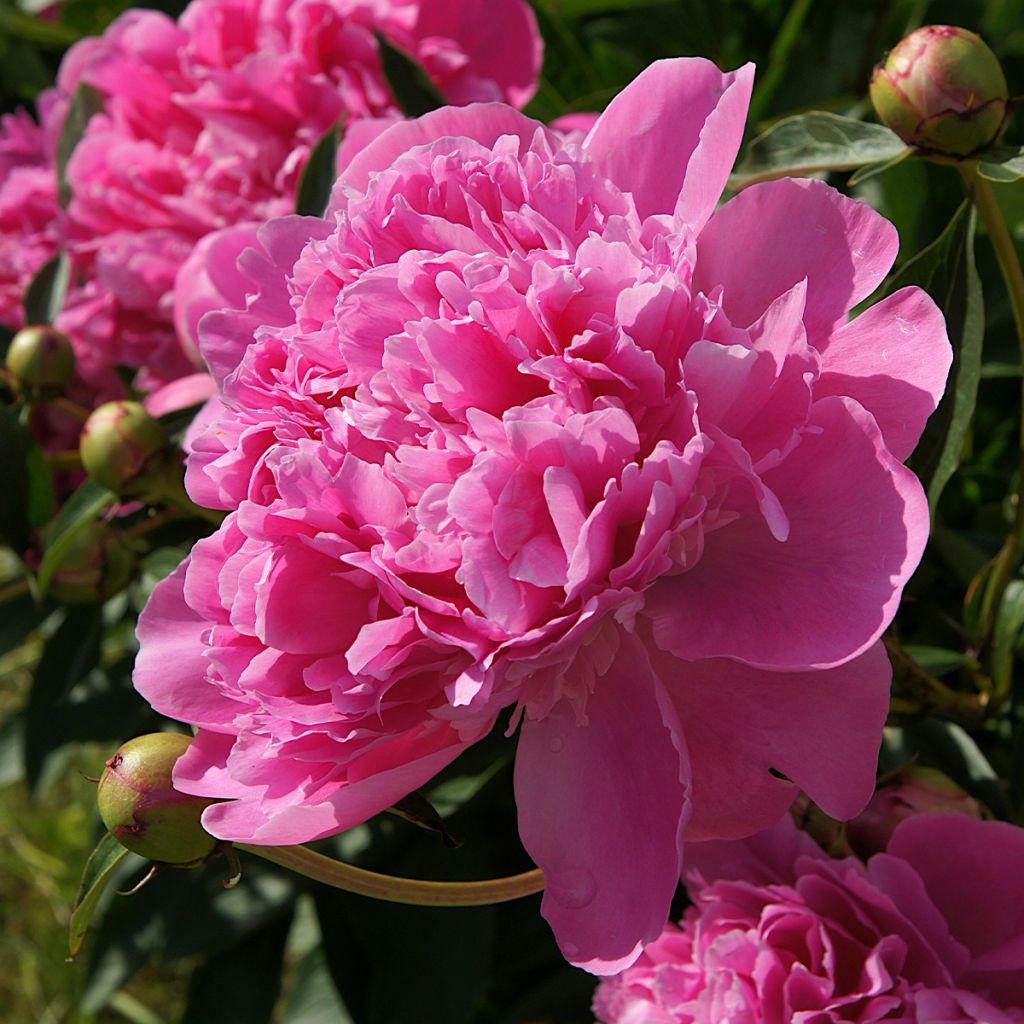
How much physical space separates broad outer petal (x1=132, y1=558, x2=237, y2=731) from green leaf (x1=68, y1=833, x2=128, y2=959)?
0.23ft

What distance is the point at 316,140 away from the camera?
83cm

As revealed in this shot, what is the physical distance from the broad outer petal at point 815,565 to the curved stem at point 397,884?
139 mm

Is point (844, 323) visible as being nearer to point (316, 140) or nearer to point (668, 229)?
point (668, 229)

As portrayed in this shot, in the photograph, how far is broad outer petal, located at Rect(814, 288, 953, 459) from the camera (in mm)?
457

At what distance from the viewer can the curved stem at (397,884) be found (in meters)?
0.52

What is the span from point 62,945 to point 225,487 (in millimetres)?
1500

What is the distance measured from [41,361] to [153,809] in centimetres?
42

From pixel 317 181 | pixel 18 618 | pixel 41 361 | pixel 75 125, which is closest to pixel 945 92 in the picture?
pixel 317 181

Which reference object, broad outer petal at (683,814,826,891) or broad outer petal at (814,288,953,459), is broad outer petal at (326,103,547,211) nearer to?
broad outer petal at (814,288,953,459)

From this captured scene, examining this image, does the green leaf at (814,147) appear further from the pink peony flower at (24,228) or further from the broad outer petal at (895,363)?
the pink peony flower at (24,228)

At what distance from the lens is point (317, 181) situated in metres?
0.76

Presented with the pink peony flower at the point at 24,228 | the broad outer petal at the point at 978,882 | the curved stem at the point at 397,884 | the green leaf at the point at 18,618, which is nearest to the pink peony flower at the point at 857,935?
the broad outer petal at the point at 978,882

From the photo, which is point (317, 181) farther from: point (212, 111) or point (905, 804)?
point (905, 804)

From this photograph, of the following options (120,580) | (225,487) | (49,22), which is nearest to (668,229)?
(225,487)
